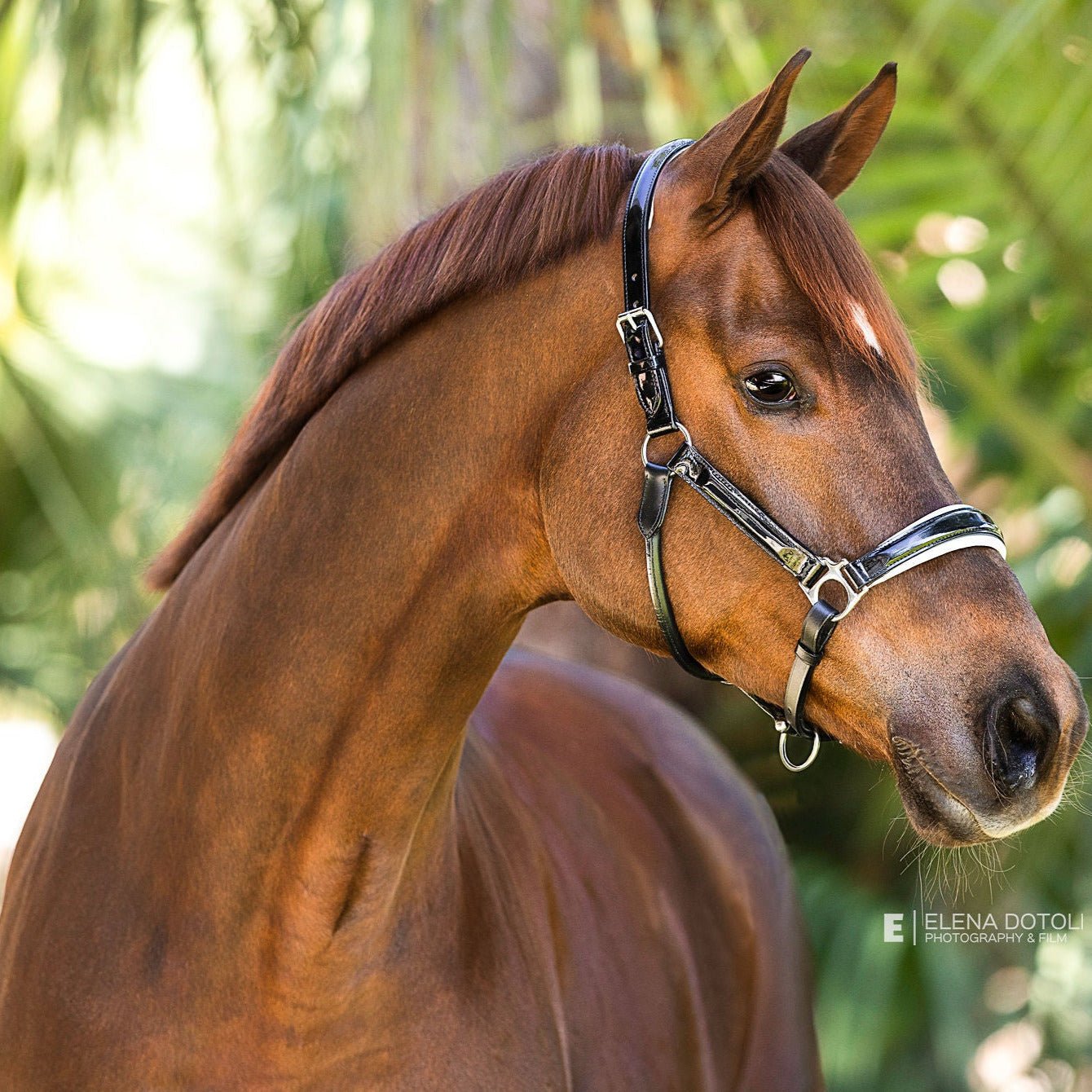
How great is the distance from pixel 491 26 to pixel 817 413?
211 cm

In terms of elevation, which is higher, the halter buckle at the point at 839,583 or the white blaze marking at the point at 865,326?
the white blaze marking at the point at 865,326

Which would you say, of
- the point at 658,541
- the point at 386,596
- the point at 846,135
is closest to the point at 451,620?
the point at 386,596

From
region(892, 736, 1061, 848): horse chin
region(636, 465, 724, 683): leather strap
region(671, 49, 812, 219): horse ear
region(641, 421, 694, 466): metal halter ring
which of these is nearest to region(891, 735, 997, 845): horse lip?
region(892, 736, 1061, 848): horse chin

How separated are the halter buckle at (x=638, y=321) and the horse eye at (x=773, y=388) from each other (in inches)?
4.5

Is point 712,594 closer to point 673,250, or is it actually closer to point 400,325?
point 673,250

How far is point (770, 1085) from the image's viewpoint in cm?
242

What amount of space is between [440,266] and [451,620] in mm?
402

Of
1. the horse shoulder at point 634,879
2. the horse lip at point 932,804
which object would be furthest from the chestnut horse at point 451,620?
the horse shoulder at point 634,879

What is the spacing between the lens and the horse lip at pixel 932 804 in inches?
46.5

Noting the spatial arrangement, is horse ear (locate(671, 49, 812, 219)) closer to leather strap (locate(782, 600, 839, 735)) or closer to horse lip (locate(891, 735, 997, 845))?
leather strap (locate(782, 600, 839, 735))

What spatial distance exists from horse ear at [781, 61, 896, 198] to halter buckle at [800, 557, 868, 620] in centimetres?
55

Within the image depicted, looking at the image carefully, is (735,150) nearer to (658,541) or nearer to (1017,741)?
(658,541)

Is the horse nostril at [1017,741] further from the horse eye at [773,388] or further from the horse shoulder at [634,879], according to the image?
the horse shoulder at [634,879]

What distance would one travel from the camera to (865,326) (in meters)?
1.26
